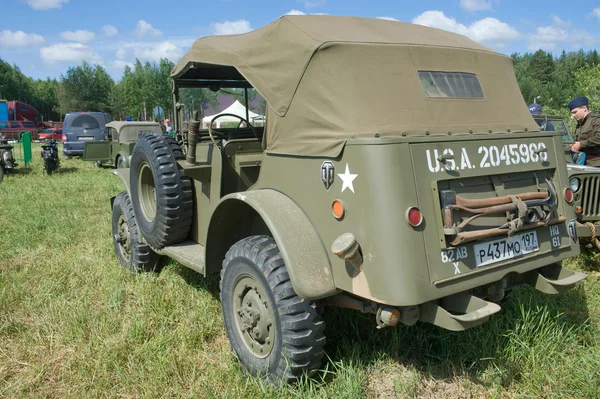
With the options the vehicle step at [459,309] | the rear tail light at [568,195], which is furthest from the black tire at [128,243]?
the rear tail light at [568,195]

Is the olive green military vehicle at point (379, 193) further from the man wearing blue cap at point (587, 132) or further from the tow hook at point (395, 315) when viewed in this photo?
the man wearing blue cap at point (587, 132)

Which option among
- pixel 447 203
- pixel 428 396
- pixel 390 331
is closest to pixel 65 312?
pixel 390 331

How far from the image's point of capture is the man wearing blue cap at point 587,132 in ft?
21.2

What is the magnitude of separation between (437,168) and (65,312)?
319cm

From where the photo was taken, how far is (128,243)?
5332 mm

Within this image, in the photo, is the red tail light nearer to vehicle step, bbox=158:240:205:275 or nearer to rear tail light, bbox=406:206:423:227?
rear tail light, bbox=406:206:423:227

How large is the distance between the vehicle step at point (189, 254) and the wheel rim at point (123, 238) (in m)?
1.17

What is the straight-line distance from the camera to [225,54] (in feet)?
12.2

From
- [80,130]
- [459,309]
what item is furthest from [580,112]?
[80,130]

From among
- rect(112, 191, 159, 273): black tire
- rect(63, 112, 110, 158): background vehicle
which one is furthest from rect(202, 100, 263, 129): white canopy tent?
rect(63, 112, 110, 158): background vehicle

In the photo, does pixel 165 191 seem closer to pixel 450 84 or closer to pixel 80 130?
pixel 450 84

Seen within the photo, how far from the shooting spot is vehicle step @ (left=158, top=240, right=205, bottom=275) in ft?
12.5

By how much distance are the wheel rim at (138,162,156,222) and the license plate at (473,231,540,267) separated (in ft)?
9.66

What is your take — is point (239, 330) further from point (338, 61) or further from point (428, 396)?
point (338, 61)
